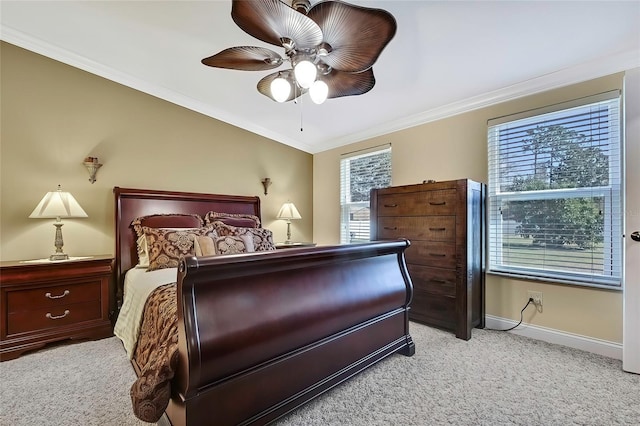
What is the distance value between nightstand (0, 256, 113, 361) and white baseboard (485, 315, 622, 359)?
3.77 m

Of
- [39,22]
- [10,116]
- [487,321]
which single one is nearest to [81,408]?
[10,116]

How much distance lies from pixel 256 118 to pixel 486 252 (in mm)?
3222

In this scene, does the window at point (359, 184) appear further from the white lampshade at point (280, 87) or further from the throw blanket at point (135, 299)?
the throw blanket at point (135, 299)

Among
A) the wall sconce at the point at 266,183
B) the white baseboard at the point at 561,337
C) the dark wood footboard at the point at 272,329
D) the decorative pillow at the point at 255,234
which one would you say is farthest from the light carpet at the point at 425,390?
the wall sconce at the point at 266,183

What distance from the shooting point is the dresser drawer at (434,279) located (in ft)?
9.10

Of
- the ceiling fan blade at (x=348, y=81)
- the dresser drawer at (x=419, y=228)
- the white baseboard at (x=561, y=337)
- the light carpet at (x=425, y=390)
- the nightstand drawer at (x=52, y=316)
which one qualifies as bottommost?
the light carpet at (x=425, y=390)

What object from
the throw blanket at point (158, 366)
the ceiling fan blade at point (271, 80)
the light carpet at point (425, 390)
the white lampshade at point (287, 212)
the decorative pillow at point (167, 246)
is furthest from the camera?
the white lampshade at point (287, 212)

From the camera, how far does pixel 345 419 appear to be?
5.27 ft

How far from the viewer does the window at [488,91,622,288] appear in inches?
91.9

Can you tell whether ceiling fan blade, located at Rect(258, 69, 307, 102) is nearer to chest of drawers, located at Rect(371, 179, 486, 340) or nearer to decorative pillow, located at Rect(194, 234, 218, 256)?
decorative pillow, located at Rect(194, 234, 218, 256)

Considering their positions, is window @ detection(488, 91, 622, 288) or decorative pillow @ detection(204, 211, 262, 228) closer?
window @ detection(488, 91, 622, 288)

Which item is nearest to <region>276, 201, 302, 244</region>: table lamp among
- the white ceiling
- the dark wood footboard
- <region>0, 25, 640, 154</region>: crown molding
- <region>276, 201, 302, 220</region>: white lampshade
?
<region>276, 201, 302, 220</region>: white lampshade

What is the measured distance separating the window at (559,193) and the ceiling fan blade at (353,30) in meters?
1.89

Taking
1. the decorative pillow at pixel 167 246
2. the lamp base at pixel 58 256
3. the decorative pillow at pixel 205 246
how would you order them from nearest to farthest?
the decorative pillow at pixel 205 246
the lamp base at pixel 58 256
the decorative pillow at pixel 167 246
